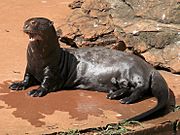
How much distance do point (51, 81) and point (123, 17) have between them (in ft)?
5.31

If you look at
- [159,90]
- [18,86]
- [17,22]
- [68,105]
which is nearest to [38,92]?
[18,86]

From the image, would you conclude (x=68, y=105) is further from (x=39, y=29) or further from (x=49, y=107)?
(x=39, y=29)

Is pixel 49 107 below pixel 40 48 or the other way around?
below

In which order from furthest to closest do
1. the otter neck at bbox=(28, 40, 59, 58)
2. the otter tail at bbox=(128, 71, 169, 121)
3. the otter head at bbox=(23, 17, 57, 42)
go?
1. the otter neck at bbox=(28, 40, 59, 58)
2. the otter head at bbox=(23, 17, 57, 42)
3. the otter tail at bbox=(128, 71, 169, 121)

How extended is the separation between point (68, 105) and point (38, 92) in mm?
352

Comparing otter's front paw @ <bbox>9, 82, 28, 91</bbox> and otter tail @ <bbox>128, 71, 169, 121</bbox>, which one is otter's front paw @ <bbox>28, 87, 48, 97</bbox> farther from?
otter tail @ <bbox>128, 71, 169, 121</bbox>

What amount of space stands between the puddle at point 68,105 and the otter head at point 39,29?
1.73 ft

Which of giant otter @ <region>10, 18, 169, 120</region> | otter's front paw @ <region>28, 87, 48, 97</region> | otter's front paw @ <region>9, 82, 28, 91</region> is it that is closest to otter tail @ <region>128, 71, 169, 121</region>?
giant otter @ <region>10, 18, 169, 120</region>

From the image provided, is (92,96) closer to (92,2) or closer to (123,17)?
(123,17)

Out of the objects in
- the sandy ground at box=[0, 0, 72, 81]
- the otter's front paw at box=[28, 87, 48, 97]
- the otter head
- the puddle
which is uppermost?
the otter head

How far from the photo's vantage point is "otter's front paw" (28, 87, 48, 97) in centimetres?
586

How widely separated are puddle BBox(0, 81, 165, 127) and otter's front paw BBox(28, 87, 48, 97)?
4 cm

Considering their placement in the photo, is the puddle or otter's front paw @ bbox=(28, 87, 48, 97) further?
otter's front paw @ bbox=(28, 87, 48, 97)

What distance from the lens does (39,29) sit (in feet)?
19.3
